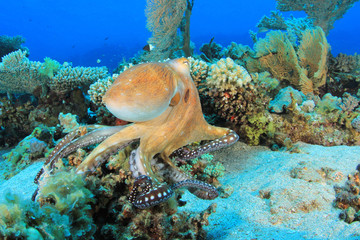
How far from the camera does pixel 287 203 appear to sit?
113 inches

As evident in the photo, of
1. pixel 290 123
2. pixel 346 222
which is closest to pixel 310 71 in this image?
pixel 290 123

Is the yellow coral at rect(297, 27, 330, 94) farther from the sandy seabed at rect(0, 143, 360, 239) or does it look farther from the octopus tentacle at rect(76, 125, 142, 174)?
the octopus tentacle at rect(76, 125, 142, 174)

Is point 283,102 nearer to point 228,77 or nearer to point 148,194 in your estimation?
point 228,77

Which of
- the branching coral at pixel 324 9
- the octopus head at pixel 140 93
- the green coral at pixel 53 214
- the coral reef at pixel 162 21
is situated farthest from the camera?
the branching coral at pixel 324 9

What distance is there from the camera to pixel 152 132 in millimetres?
2805

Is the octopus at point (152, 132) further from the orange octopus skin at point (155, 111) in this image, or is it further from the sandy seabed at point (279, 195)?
the sandy seabed at point (279, 195)

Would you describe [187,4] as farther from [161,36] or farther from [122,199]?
[122,199]

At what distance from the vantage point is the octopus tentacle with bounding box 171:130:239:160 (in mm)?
3230

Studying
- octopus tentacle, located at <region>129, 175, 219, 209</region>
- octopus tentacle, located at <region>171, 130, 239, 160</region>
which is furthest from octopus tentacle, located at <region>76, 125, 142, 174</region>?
octopus tentacle, located at <region>171, 130, 239, 160</region>

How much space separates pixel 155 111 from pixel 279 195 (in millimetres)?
2139

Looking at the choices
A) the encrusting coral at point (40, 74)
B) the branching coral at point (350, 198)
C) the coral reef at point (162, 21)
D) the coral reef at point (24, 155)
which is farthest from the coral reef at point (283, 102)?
the encrusting coral at point (40, 74)

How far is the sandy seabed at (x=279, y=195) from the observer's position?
8.00 ft

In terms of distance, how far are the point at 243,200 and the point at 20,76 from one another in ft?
25.1

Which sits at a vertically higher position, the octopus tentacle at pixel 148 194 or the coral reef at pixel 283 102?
the coral reef at pixel 283 102
